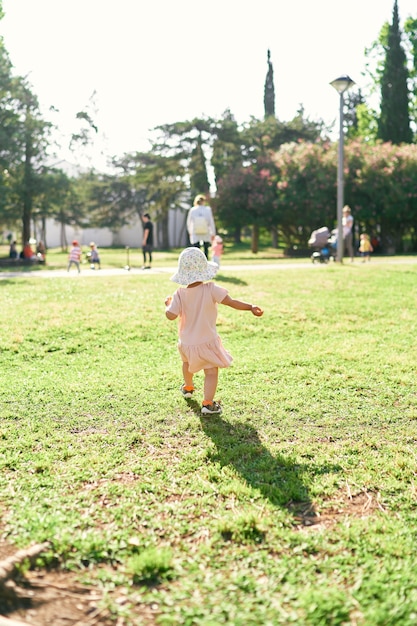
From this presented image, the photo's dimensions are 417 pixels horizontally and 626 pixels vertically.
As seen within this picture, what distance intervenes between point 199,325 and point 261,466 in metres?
1.32

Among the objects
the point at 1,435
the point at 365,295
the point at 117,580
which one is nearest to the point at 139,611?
the point at 117,580

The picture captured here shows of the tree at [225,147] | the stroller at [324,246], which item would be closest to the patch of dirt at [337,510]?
the stroller at [324,246]

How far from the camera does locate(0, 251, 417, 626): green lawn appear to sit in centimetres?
249

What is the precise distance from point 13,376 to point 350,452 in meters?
3.52

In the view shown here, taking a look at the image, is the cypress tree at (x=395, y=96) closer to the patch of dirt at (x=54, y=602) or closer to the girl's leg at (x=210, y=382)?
the girl's leg at (x=210, y=382)

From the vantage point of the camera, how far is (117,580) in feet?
8.33

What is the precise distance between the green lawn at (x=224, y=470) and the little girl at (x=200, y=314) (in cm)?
41

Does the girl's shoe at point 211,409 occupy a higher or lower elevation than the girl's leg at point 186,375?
lower

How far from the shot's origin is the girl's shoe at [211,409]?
4699 mm

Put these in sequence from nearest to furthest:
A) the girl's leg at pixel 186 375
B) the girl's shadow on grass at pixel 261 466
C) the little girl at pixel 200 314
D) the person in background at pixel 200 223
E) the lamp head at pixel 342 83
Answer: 1. the girl's shadow on grass at pixel 261 466
2. the little girl at pixel 200 314
3. the girl's leg at pixel 186 375
4. the person in background at pixel 200 223
5. the lamp head at pixel 342 83

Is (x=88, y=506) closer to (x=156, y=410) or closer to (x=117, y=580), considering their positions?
(x=117, y=580)

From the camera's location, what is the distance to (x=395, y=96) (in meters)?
35.6

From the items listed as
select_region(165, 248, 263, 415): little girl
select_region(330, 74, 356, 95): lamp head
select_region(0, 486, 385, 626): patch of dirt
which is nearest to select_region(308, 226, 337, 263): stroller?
select_region(330, 74, 356, 95): lamp head

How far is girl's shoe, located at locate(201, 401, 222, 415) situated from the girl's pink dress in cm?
30
